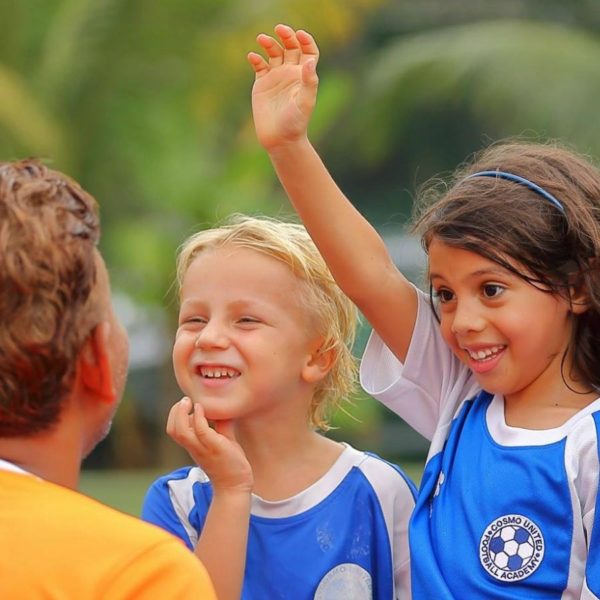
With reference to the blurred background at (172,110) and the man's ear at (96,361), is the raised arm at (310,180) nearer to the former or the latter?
the man's ear at (96,361)

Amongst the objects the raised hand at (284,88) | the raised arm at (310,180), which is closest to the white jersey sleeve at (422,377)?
the raised arm at (310,180)

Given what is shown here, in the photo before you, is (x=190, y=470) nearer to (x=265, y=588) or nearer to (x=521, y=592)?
(x=265, y=588)

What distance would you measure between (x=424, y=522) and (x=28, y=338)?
1.25 m

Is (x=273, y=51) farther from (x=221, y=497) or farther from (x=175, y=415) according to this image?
(x=221, y=497)

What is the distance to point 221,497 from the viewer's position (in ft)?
9.27

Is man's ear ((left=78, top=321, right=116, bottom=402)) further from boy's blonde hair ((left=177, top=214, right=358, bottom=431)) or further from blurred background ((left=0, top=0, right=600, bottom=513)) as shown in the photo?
blurred background ((left=0, top=0, right=600, bottom=513))

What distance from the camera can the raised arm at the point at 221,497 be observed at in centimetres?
275

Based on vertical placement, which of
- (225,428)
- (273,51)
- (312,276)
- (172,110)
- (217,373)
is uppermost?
(172,110)

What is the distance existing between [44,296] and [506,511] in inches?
48.7

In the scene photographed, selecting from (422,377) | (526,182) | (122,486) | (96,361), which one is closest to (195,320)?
(422,377)

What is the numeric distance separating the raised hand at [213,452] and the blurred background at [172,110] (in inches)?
369

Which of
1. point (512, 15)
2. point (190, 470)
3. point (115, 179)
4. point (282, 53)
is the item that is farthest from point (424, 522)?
point (512, 15)

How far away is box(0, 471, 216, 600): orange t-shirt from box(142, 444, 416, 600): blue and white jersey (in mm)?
1070

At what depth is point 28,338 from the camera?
1914mm
